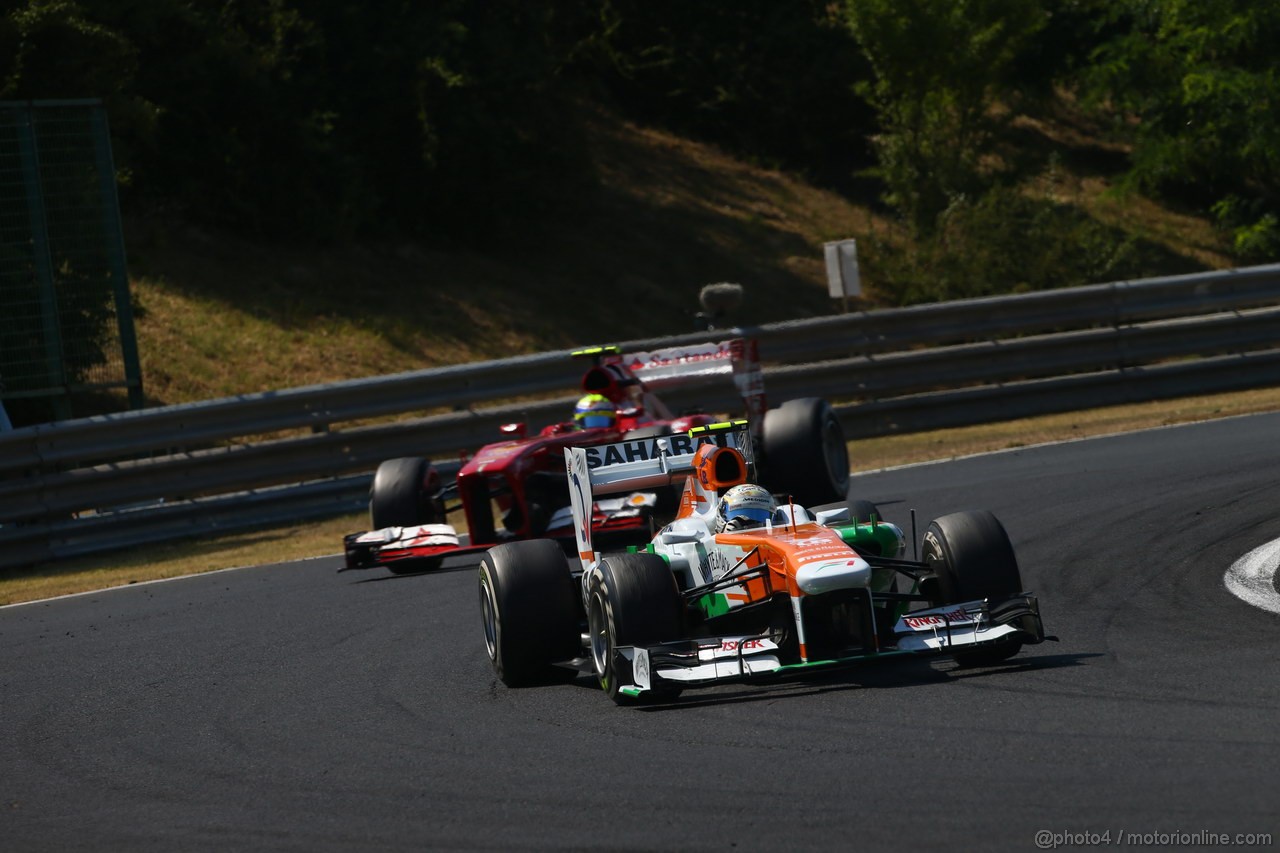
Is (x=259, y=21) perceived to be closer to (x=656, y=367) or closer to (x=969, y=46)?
(x=969, y=46)

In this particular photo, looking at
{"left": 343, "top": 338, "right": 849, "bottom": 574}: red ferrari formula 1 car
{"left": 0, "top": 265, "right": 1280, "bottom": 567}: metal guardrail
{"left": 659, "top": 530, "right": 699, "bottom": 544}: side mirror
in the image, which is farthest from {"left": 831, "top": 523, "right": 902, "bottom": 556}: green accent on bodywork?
{"left": 0, "top": 265, "right": 1280, "bottom": 567}: metal guardrail

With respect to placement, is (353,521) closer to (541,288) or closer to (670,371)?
(670,371)

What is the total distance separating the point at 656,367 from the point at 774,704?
683cm

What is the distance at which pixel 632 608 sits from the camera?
23.6 ft

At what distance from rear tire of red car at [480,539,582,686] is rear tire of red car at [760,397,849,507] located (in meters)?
4.81

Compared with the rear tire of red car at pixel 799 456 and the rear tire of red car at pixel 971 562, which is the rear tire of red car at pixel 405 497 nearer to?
the rear tire of red car at pixel 799 456

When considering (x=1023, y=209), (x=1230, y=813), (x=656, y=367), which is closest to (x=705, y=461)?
(x=1230, y=813)

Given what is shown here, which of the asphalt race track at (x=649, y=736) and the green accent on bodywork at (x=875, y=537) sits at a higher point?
the green accent on bodywork at (x=875, y=537)

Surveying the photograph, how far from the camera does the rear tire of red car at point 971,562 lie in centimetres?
751

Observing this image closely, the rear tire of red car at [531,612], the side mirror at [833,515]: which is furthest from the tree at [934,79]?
the rear tire of red car at [531,612]

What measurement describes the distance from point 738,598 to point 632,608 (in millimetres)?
535

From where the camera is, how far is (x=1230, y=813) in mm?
4773

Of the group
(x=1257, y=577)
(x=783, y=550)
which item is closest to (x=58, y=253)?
(x=783, y=550)

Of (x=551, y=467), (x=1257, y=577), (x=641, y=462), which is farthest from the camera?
(x=551, y=467)
